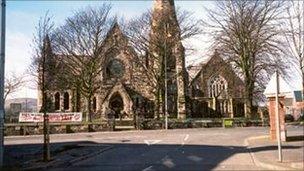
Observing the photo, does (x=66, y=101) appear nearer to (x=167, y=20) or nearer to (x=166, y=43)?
(x=166, y=43)

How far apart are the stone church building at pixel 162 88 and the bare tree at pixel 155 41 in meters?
0.12

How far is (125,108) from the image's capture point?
79625mm

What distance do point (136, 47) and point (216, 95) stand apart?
27403 millimetres

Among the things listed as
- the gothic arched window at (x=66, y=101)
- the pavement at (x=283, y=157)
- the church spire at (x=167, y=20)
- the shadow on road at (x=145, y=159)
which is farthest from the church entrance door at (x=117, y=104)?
the pavement at (x=283, y=157)

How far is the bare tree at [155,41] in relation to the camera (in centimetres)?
6319

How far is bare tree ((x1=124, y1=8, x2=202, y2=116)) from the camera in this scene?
63.2m

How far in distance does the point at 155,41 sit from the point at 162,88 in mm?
5720

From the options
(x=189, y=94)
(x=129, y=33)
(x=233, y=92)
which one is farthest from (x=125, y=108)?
(x=233, y=92)

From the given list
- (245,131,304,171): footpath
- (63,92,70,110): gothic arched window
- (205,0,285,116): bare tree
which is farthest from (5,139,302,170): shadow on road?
(63,92,70,110): gothic arched window

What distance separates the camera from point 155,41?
63.3 meters

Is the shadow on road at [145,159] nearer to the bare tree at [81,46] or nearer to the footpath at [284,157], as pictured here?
the footpath at [284,157]

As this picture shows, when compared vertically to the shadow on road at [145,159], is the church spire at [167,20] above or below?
above

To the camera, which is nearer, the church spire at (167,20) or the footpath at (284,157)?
the footpath at (284,157)

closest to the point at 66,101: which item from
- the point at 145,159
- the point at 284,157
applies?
the point at 145,159
